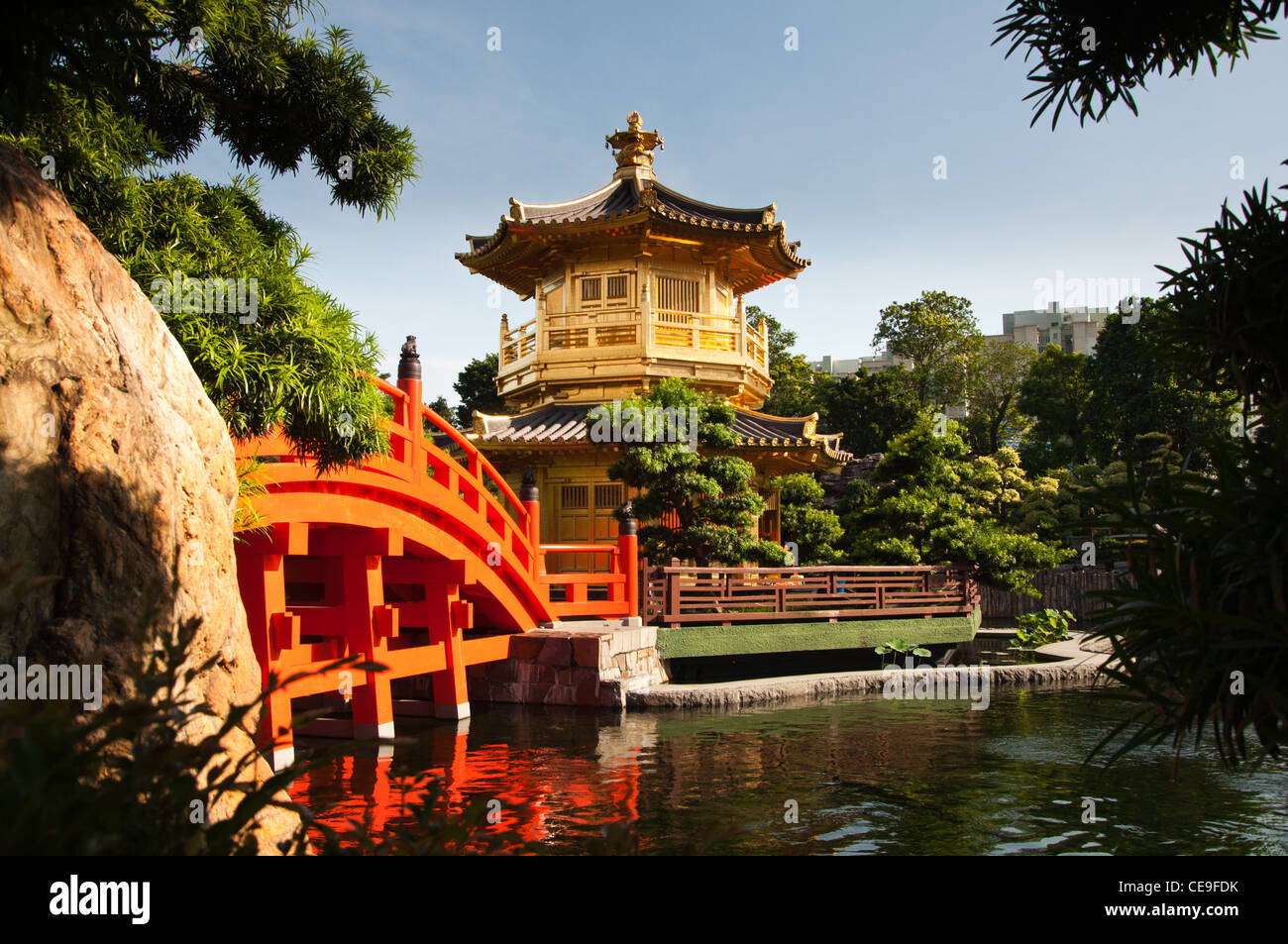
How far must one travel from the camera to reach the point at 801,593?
52.5 feet

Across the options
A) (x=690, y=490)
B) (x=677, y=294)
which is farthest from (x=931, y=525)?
(x=677, y=294)

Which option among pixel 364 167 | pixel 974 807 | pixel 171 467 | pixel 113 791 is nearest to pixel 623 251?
pixel 364 167

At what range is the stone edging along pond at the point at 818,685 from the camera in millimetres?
12359

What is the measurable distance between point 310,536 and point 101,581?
7047mm

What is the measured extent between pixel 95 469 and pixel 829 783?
22.9ft

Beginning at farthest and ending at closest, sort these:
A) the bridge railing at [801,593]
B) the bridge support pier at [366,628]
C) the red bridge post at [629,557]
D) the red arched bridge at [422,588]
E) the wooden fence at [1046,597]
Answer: the wooden fence at [1046,597] < the bridge railing at [801,593] < the red bridge post at [629,557] < the bridge support pier at [366,628] < the red arched bridge at [422,588]

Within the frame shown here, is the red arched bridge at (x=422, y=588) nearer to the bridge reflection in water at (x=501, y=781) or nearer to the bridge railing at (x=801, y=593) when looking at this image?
the bridge railing at (x=801, y=593)

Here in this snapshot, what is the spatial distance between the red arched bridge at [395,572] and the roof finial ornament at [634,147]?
35.1 feet

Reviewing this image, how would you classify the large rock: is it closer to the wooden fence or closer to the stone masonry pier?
the stone masonry pier

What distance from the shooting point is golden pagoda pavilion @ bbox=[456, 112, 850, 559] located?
1883 centimetres

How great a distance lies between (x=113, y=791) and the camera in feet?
5.18

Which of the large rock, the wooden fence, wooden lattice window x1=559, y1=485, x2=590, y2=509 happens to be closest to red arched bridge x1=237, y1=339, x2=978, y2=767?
the large rock

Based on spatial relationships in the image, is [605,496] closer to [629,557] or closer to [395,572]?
[629,557]

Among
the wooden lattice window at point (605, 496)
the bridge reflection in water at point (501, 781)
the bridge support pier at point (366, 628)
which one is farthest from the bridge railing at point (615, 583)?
the wooden lattice window at point (605, 496)
